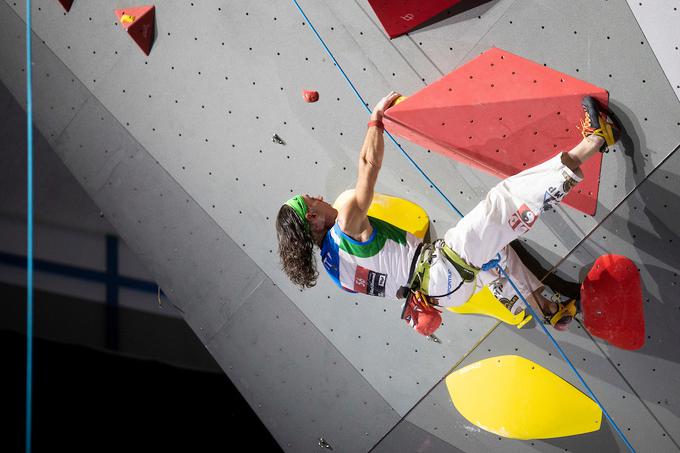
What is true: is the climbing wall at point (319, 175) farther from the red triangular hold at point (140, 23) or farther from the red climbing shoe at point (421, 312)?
the red climbing shoe at point (421, 312)

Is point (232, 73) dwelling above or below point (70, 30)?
below

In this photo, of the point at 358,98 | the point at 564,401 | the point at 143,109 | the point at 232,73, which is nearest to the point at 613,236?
the point at 564,401

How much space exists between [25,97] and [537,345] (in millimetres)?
2412

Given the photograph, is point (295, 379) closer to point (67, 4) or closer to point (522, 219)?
point (522, 219)

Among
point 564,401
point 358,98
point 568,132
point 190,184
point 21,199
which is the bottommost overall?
point 564,401

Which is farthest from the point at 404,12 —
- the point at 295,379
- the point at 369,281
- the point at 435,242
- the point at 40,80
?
the point at 40,80

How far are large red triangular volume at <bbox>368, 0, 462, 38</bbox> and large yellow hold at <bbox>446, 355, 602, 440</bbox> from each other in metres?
1.23

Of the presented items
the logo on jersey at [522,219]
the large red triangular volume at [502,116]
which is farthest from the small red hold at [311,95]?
the logo on jersey at [522,219]

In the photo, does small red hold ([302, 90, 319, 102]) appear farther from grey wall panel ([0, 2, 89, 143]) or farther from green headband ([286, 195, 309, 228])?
grey wall panel ([0, 2, 89, 143])

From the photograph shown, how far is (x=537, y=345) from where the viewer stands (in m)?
2.53

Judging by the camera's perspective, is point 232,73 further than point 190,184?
No

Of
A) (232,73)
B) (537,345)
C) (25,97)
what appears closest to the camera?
(537,345)

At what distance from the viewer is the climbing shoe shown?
2.14 metres

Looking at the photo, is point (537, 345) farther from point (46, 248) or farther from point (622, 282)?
point (46, 248)
